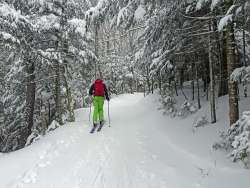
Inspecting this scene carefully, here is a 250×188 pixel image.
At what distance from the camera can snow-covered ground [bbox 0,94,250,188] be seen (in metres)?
7.73

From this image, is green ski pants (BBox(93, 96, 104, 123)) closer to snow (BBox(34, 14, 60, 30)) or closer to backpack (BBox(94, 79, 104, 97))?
backpack (BBox(94, 79, 104, 97))

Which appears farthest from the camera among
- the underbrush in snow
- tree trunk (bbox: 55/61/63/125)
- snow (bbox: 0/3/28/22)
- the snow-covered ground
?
tree trunk (bbox: 55/61/63/125)

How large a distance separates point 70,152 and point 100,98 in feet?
15.1

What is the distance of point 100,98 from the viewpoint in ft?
48.5

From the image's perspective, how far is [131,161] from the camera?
9.34 meters

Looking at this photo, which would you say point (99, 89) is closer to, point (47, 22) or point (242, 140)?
point (47, 22)

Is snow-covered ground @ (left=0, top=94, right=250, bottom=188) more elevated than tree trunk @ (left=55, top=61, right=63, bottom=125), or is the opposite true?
tree trunk @ (left=55, top=61, right=63, bottom=125)

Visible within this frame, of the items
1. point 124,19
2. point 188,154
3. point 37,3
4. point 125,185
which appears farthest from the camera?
point 37,3

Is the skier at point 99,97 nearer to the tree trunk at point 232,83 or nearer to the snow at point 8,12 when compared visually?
the snow at point 8,12

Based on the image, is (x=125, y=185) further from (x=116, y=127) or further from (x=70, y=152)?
(x=116, y=127)

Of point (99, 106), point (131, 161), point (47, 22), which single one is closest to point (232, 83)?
point (131, 161)

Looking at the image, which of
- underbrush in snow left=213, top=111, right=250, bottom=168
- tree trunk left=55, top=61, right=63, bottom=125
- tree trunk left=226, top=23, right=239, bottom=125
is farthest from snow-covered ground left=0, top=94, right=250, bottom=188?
tree trunk left=55, top=61, right=63, bottom=125

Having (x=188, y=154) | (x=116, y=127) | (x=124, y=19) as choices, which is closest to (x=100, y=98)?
(x=116, y=127)

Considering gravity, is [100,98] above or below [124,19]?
below
